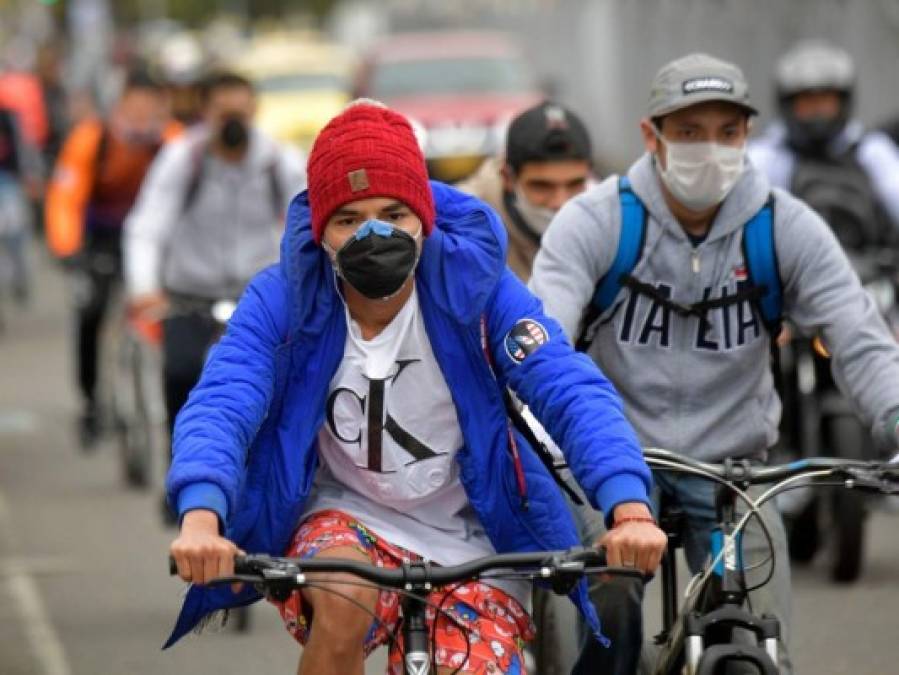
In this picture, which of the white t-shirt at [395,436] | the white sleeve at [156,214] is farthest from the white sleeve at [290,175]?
the white t-shirt at [395,436]

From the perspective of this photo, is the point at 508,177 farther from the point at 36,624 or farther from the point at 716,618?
the point at 36,624

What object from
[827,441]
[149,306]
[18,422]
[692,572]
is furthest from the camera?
[18,422]

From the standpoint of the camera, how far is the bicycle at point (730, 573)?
16.5 feet

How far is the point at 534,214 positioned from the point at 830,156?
371cm

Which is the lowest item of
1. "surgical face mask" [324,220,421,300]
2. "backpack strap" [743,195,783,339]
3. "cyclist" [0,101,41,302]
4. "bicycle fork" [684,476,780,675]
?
"bicycle fork" [684,476,780,675]

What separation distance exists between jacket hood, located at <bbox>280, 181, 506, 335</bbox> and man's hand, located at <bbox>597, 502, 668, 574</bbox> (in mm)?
633

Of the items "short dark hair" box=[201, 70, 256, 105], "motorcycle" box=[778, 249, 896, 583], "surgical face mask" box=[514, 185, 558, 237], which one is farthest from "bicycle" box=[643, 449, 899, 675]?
"short dark hair" box=[201, 70, 256, 105]

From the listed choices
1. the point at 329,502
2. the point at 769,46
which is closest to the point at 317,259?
the point at 329,502

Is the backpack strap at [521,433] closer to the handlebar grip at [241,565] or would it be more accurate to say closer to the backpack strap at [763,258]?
the handlebar grip at [241,565]

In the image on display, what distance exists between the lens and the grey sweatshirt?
5.80 metres

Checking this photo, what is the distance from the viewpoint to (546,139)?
7062 mm

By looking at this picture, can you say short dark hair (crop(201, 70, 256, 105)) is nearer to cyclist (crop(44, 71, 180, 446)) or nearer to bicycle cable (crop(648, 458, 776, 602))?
cyclist (crop(44, 71, 180, 446))

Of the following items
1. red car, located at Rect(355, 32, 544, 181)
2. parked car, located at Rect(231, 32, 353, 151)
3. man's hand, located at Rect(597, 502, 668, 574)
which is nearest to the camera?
man's hand, located at Rect(597, 502, 668, 574)

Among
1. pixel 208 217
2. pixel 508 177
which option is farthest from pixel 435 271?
pixel 208 217
